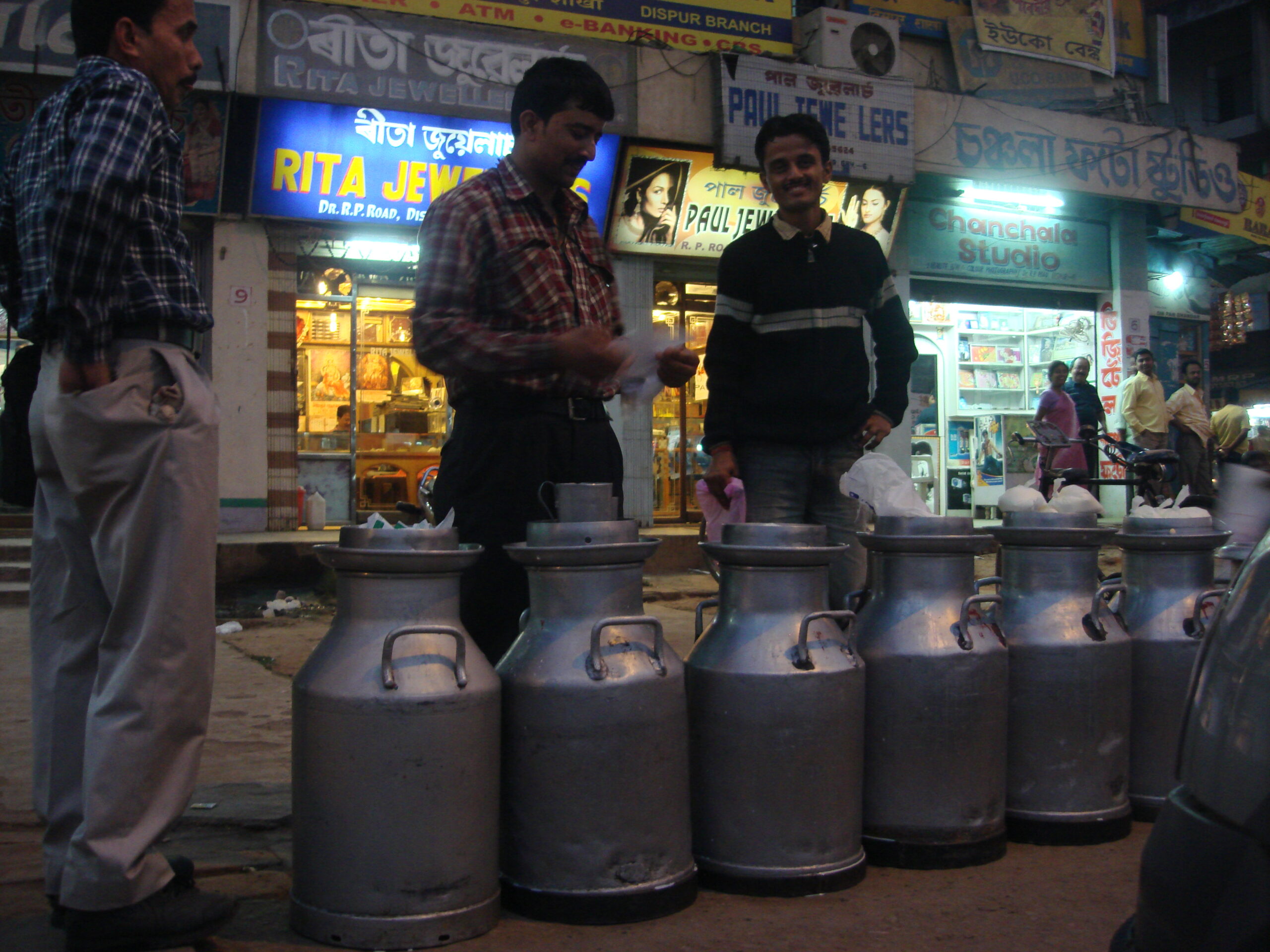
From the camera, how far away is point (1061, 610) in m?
2.54

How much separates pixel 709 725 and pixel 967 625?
65cm

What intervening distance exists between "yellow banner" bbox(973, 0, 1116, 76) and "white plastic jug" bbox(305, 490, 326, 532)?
8.91 metres

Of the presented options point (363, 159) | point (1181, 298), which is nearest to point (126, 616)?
point (363, 159)

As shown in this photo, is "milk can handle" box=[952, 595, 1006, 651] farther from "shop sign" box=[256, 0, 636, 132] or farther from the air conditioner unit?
the air conditioner unit

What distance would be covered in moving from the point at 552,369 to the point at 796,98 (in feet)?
27.7

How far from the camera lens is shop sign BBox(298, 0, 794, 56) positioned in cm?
950

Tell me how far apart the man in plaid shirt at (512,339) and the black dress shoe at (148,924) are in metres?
0.83

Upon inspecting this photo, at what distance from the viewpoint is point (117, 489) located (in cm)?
183

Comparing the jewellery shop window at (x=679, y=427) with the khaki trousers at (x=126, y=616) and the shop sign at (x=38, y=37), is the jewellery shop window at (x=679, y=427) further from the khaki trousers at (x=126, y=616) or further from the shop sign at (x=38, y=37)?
the khaki trousers at (x=126, y=616)

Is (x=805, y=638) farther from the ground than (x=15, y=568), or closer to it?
farther from the ground

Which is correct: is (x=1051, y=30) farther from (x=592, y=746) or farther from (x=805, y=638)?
(x=592, y=746)

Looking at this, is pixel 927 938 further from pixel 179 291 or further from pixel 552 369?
pixel 179 291

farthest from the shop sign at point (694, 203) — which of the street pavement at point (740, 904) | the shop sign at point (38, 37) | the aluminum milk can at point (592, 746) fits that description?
the aluminum milk can at point (592, 746)

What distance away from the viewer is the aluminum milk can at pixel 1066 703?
2.47m
